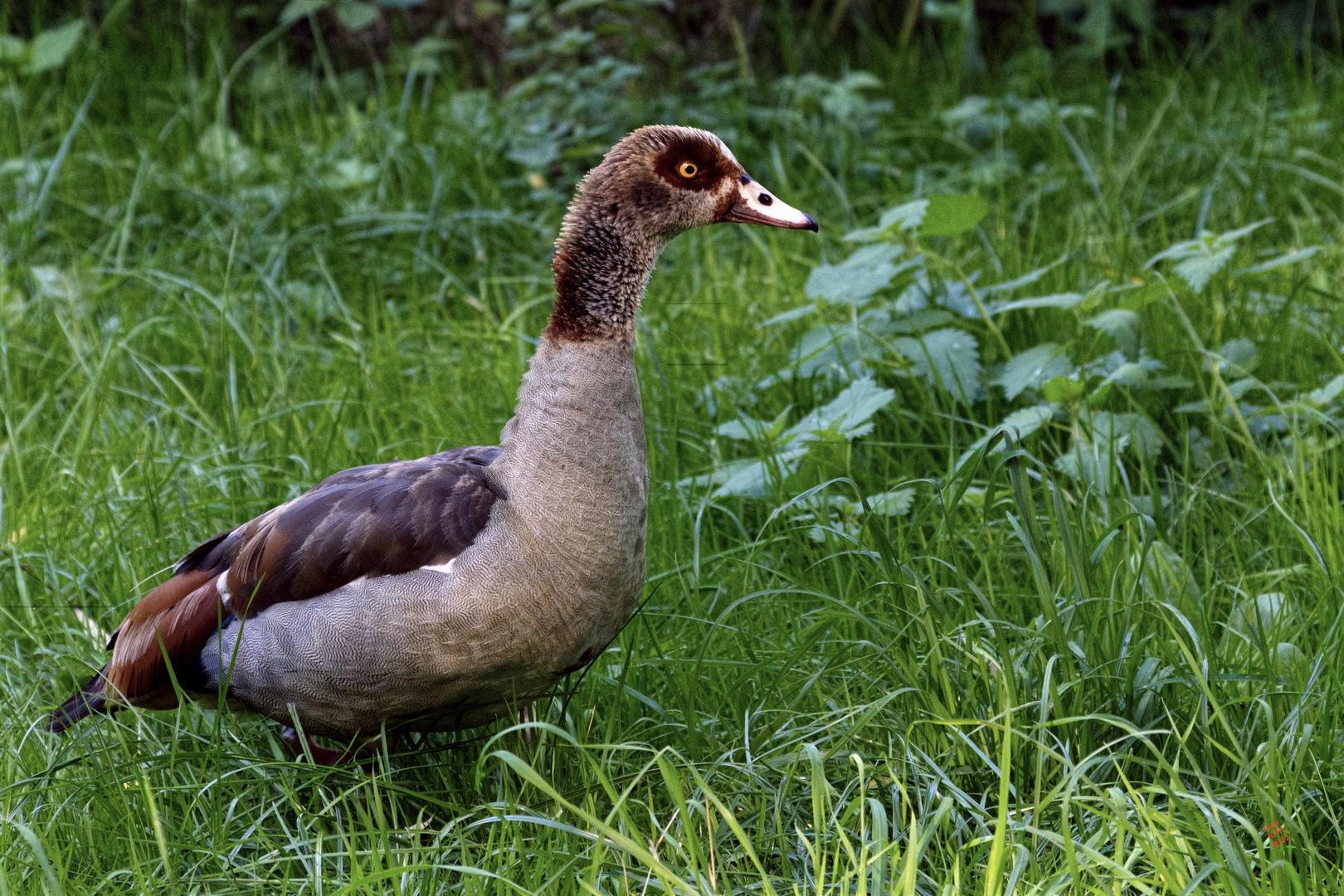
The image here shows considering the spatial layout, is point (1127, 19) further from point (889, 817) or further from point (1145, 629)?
point (889, 817)

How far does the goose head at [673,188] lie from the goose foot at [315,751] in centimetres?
119

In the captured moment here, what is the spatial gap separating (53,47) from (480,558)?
4350 millimetres

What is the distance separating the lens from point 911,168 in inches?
223

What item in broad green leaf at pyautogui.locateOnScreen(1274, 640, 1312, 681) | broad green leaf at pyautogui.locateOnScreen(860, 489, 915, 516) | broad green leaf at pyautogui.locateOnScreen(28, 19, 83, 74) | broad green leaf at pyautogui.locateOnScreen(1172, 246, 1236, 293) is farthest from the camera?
broad green leaf at pyautogui.locateOnScreen(28, 19, 83, 74)

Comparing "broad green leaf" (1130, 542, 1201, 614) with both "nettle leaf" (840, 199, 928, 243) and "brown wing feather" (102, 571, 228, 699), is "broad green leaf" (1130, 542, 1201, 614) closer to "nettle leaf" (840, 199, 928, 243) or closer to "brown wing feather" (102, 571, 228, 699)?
"nettle leaf" (840, 199, 928, 243)

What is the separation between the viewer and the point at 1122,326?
140 inches

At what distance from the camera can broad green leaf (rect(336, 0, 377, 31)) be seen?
19.0 feet

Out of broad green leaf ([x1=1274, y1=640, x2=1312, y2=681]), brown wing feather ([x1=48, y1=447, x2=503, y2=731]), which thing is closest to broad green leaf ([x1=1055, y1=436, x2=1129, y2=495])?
broad green leaf ([x1=1274, y1=640, x2=1312, y2=681])

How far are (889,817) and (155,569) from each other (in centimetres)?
189

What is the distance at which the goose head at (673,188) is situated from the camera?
267 centimetres

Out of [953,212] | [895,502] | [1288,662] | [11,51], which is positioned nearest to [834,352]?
[953,212]

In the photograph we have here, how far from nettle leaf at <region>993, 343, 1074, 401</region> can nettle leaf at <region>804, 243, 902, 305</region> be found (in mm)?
419

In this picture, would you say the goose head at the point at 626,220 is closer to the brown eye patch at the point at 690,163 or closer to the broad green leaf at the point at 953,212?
the brown eye patch at the point at 690,163

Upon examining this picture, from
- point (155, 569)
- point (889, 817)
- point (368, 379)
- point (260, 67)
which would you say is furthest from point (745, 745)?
point (260, 67)
